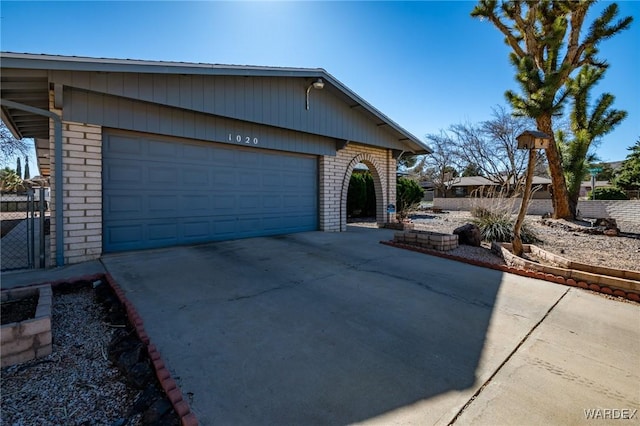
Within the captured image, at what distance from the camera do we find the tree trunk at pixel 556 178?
11.0 m

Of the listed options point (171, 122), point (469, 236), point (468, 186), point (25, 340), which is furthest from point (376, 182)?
point (468, 186)

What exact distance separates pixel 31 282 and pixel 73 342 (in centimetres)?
205

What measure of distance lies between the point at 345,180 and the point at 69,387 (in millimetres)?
7738

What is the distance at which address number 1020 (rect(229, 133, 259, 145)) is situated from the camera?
6.34m

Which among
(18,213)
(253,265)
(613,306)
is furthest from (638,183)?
(18,213)

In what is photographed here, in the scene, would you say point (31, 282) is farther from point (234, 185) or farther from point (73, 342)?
point (234, 185)

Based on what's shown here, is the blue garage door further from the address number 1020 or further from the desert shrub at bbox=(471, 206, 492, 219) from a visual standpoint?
the desert shrub at bbox=(471, 206, 492, 219)

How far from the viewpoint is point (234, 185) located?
6562 millimetres

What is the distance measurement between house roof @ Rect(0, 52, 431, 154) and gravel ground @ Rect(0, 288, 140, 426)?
3.54 metres

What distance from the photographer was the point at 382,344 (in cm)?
241

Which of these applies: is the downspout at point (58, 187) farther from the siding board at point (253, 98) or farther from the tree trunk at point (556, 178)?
the tree trunk at point (556, 178)

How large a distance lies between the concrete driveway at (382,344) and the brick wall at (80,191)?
78 centimetres

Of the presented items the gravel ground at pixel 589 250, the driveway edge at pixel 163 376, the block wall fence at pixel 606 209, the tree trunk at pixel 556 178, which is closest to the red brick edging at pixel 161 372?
the driveway edge at pixel 163 376

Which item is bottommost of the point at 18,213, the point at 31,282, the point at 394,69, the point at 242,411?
the point at 242,411
